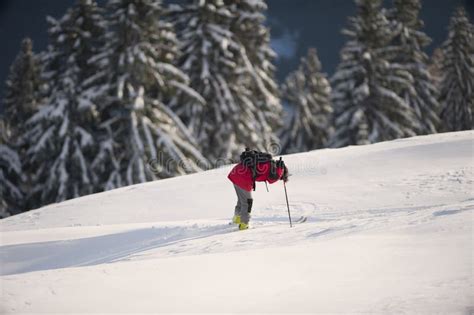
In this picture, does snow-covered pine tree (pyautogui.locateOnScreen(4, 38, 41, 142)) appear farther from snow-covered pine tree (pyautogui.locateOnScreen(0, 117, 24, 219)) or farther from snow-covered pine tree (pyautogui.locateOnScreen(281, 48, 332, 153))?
snow-covered pine tree (pyautogui.locateOnScreen(281, 48, 332, 153))

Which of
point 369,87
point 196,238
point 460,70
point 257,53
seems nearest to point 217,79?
point 257,53

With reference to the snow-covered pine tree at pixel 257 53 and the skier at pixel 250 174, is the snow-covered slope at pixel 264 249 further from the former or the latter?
the snow-covered pine tree at pixel 257 53

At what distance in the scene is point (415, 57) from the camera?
32.0 meters

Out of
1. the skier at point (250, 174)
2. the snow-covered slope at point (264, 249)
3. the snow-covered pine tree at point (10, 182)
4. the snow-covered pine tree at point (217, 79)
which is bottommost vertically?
the snow-covered slope at point (264, 249)

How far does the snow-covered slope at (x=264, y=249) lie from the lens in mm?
4137

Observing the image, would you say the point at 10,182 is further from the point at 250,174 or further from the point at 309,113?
the point at 309,113

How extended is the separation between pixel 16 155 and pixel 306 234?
2076cm

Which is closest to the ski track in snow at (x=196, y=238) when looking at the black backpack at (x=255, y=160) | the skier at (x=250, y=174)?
the skier at (x=250, y=174)

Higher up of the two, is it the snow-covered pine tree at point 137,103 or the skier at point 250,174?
the snow-covered pine tree at point 137,103

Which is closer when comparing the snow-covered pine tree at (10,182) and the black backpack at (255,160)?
the black backpack at (255,160)

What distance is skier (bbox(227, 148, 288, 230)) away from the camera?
323 inches

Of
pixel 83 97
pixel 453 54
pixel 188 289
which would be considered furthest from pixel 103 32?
pixel 453 54

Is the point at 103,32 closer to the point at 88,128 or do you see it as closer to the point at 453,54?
Answer: the point at 88,128

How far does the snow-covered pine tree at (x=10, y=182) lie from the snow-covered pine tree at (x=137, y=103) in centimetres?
535
